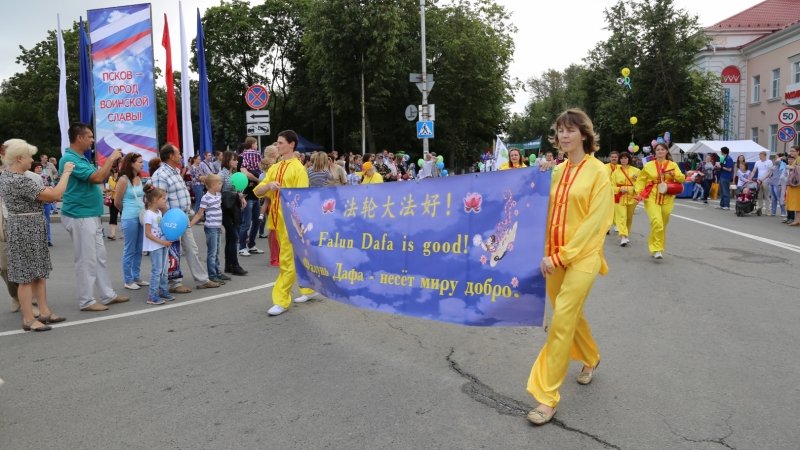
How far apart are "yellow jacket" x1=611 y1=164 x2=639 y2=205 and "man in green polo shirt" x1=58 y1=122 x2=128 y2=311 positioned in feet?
30.9

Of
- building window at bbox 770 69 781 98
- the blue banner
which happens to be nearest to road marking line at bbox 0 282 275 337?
the blue banner

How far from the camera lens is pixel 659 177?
402 inches

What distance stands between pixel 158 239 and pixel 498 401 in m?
5.02

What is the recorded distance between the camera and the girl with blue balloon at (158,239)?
295 inches

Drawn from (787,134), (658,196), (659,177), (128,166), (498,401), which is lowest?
(498,401)

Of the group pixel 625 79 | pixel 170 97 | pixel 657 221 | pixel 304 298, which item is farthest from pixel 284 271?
pixel 625 79

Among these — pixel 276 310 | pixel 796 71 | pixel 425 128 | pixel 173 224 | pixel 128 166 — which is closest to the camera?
pixel 276 310

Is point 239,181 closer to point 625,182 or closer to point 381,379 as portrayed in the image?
point 381,379

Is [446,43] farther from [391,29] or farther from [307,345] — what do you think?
[307,345]

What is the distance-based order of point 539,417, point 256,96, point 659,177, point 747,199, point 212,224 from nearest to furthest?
point 539,417
point 212,224
point 659,177
point 256,96
point 747,199

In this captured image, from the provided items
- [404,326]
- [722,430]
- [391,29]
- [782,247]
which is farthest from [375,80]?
[722,430]

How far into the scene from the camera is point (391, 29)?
3195 cm

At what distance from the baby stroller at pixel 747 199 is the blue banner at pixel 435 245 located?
1694cm

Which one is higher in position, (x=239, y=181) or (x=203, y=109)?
(x=203, y=109)
